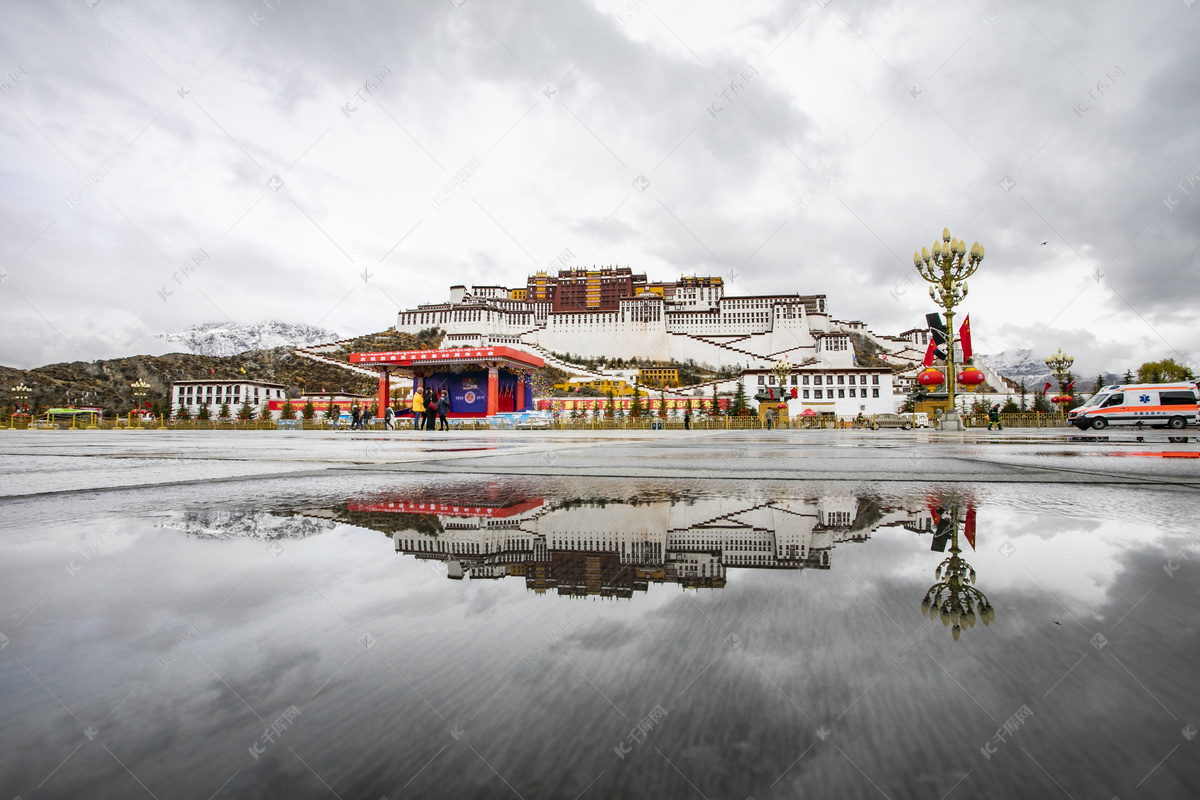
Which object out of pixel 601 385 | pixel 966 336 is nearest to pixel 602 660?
pixel 966 336

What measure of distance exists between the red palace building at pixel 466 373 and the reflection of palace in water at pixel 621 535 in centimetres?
3838

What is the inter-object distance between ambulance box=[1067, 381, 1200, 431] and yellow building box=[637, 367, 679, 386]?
54.8 m

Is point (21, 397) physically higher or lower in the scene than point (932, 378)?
higher

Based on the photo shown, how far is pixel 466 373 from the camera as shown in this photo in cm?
4331

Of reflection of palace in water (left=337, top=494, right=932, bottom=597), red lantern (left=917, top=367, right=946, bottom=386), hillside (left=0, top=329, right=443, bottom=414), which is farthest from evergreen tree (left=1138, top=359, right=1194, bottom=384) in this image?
hillside (left=0, top=329, right=443, bottom=414)

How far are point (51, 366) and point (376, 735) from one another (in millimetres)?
116509

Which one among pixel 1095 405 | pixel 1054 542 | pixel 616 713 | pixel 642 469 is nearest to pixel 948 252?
pixel 1095 405

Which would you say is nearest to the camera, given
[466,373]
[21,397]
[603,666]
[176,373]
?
[603,666]

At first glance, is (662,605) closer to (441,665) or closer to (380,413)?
(441,665)

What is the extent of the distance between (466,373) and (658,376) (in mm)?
36588

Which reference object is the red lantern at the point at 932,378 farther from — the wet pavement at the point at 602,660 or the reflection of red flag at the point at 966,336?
the wet pavement at the point at 602,660

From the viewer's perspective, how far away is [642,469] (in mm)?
3771

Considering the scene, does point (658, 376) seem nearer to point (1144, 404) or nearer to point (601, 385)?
point (601, 385)

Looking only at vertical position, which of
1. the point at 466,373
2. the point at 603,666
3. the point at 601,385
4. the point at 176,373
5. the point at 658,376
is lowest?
the point at 603,666
